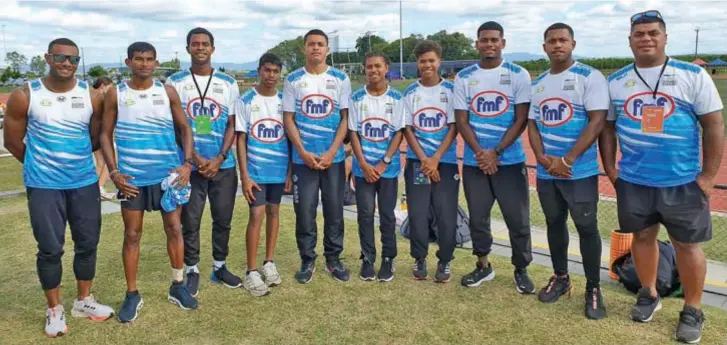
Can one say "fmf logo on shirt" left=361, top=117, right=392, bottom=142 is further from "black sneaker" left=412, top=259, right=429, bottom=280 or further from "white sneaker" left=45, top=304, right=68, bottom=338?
"white sneaker" left=45, top=304, right=68, bottom=338

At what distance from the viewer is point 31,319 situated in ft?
13.3

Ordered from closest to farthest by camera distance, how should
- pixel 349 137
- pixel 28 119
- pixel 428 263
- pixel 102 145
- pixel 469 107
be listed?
pixel 28 119 < pixel 102 145 < pixel 469 107 < pixel 349 137 < pixel 428 263

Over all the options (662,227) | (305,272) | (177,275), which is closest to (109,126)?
(177,275)

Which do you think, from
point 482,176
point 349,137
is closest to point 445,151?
point 482,176

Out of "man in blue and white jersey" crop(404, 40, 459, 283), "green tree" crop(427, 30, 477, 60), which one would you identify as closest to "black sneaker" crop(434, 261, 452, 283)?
"man in blue and white jersey" crop(404, 40, 459, 283)

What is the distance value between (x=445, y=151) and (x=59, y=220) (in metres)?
2.82

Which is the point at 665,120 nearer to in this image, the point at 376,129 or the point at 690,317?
the point at 690,317

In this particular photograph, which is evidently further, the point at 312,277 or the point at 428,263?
the point at 428,263

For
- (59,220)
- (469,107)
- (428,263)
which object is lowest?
(428,263)

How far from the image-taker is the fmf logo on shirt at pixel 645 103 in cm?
347

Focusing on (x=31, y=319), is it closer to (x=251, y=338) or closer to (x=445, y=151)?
(x=251, y=338)

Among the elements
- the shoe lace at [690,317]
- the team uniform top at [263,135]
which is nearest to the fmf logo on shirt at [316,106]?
the team uniform top at [263,135]

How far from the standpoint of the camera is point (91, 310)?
4.02 metres

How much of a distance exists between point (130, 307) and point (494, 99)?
3.09m
